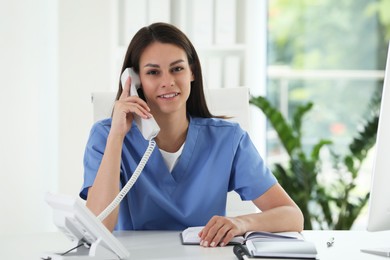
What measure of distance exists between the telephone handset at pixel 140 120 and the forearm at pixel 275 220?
34 cm

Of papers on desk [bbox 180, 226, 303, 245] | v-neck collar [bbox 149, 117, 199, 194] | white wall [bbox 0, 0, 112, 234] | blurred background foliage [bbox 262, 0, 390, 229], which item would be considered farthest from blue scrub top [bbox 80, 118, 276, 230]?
blurred background foliage [bbox 262, 0, 390, 229]

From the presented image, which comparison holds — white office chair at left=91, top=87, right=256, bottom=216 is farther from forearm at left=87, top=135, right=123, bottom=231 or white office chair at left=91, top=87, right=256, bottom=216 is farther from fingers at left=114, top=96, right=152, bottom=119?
forearm at left=87, top=135, right=123, bottom=231

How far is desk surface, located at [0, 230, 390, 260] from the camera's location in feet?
5.18

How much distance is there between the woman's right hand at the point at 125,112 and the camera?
1.94m

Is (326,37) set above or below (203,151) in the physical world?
above

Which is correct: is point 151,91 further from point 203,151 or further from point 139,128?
point 203,151

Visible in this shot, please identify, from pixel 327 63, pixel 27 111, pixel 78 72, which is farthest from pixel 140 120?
pixel 327 63

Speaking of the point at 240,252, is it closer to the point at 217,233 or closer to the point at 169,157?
the point at 217,233

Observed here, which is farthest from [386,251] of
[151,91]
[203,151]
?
[151,91]

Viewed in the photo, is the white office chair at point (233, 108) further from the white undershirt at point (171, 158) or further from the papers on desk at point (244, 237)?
the papers on desk at point (244, 237)

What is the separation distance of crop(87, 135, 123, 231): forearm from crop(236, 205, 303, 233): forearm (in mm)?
353

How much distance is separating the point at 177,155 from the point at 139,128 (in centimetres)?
14

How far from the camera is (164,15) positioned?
3.52 m

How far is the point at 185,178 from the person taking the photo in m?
2.03
